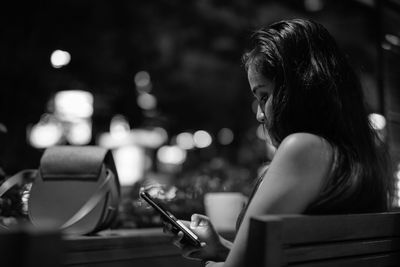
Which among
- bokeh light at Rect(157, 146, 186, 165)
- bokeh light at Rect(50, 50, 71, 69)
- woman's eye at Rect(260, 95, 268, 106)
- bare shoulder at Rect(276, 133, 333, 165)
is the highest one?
bokeh light at Rect(50, 50, 71, 69)

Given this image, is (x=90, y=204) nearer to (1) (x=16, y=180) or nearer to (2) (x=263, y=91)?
(1) (x=16, y=180)

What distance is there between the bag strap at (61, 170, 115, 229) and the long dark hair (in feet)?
2.56

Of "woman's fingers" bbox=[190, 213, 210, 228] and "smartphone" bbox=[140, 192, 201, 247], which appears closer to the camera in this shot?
"smartphone" bbox=[140, 192, 201, 247]

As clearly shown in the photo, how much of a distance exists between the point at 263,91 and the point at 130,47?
23.9 feet

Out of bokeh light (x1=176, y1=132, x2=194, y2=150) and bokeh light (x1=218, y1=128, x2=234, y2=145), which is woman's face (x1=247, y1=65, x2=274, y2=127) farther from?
bokeh light (x1=176, y1=132, x2=194, y2=150)

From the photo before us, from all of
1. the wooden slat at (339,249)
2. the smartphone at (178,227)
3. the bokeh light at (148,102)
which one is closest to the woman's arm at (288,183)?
the wooden slat at (339,249)

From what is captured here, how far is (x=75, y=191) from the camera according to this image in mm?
1881

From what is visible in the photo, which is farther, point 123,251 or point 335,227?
point 123,251

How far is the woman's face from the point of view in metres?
1.45

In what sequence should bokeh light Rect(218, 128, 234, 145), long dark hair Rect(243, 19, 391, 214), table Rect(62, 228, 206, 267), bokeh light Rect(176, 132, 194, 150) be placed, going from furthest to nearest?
1. bokeh light Rect(176, 132, 194, 150)
2. bokeh light Rect(218, 128, 234, 145)
3. table Rect(62, 228, 206, 267)
4. long dark hair Rect(243, 19, 391, 214)

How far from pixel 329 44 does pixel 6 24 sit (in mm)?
5045

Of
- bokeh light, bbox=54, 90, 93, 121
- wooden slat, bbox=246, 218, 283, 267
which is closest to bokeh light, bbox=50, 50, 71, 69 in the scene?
bokeh light, bbox=54, 90, 93, 121

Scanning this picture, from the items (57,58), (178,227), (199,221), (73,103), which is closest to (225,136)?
(73,103)

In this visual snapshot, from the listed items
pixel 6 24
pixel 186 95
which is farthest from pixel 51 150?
pixel 186 95
